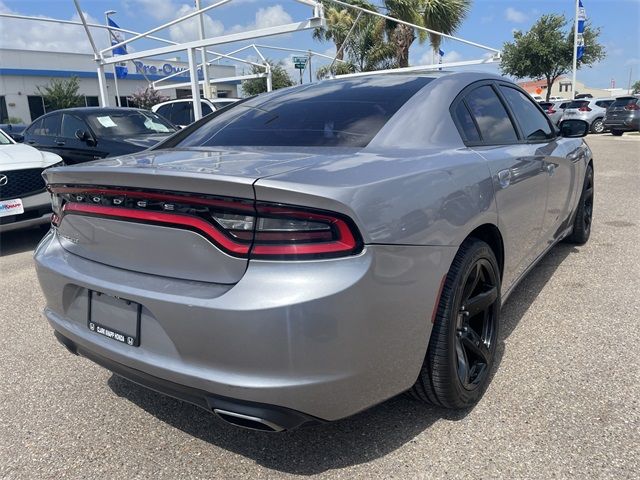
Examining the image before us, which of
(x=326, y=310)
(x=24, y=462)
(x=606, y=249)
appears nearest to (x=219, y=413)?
(x=326, y=310)

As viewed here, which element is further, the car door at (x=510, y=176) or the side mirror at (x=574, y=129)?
the side mirror at (x=574, y=129)

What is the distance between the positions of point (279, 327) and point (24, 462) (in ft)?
4.51

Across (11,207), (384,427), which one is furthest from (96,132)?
(384,427)

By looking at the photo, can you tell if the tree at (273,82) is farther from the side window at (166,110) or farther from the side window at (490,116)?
the side window at (490,116)

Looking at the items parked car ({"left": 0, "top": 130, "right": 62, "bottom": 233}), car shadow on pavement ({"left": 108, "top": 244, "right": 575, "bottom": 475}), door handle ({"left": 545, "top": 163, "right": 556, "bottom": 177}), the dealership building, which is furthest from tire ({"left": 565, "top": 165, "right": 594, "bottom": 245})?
the dealership building

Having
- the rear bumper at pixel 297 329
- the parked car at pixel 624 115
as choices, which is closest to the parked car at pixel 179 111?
the rear bumper at pixel 297 329

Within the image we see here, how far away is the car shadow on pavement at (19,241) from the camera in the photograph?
19.1 ft

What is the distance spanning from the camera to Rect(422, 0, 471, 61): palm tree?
63.4 feet

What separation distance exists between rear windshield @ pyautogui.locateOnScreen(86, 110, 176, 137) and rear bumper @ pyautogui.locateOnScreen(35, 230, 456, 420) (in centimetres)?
647

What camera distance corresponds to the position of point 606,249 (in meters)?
4.79

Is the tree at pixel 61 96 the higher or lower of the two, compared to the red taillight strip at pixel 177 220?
higher

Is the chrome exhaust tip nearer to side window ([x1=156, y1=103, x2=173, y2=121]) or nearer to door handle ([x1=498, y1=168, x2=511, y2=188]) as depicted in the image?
door handle ([x1=498, y1=168, x2=511, y2=188])

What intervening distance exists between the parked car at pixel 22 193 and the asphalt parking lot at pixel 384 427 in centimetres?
259

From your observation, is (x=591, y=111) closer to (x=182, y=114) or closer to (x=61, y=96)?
(x=182, y=114)
